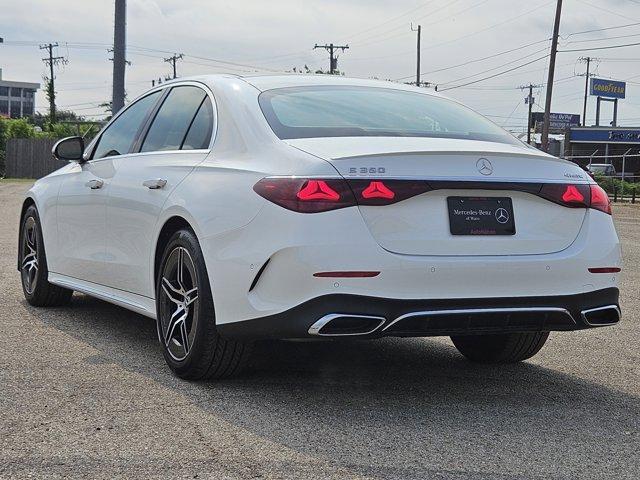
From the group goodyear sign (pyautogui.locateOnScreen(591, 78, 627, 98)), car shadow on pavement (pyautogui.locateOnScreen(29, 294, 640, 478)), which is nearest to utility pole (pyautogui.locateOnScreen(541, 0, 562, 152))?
car shadow on pavement (pyautogui.locateOnScreen(29, 294, 640, 478))

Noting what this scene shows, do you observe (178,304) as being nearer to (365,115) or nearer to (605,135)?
(365,115)

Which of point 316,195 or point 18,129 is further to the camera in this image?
point 18,129

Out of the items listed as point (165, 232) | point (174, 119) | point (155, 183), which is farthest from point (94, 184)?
point (165, 232)

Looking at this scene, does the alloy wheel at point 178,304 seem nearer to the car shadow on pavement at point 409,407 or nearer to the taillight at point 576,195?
the car shadow on pavement at point 409,407

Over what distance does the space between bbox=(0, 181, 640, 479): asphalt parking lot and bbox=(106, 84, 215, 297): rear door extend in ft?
1.74

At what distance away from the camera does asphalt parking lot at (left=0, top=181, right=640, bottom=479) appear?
3734 millimetres

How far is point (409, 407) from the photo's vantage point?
4.64 m

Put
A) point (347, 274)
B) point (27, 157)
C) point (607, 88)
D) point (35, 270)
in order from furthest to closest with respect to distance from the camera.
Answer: point (607, 88)
point (27, 157)
point (35, 270)
point (347, 274)

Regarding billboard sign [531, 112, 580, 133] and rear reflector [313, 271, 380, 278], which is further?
billboard sign [531, 112, 580, 133]

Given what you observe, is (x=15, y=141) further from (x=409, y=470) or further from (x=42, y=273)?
(x=409, y=470)

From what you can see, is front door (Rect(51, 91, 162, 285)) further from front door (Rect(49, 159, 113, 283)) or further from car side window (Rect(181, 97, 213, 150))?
car side window (Rect(181, 97, 213, 150))

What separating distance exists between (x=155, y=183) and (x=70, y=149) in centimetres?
183

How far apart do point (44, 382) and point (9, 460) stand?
1.32 meters

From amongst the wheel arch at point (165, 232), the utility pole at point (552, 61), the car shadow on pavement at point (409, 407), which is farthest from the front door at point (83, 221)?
the utility pole at point (552, 61)
